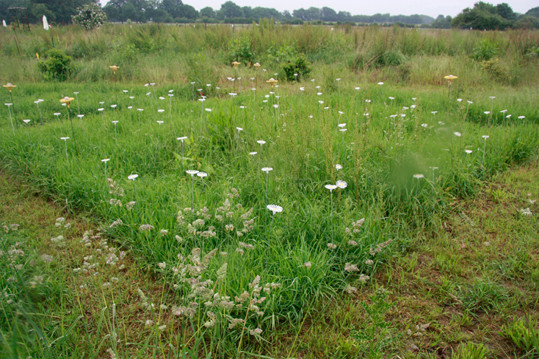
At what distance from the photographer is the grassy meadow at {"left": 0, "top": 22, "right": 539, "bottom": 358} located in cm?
190

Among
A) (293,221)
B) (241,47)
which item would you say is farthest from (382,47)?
(293,221)

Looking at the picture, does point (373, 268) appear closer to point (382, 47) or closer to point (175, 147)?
point (175, 147)

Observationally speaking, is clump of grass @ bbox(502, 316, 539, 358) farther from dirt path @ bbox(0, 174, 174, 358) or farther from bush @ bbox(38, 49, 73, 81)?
bush @ bbox(38, 49, 73, 81)

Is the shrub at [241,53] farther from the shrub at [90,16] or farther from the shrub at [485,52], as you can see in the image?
the shrub at [90,16]

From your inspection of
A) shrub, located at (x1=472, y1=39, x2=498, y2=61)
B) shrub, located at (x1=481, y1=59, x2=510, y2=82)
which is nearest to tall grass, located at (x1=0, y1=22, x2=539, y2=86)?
shrub, located at (x1=481, y1=59, x2=510, y2=82)

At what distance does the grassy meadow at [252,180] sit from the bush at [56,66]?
1.49 feet

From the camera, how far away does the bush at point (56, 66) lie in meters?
8.10

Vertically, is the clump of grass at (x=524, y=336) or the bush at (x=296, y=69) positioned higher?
the bush at (x=296, y=69)

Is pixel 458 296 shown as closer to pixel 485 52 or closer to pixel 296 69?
pixel 296 69

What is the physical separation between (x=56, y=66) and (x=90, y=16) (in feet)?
38.4

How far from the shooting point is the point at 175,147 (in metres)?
4.04

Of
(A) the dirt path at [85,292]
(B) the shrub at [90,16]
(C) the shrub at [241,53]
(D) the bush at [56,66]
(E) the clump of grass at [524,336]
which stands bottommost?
(E) the clump of grass at [524,336]

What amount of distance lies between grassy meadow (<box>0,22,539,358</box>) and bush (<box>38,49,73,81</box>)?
1.49ft

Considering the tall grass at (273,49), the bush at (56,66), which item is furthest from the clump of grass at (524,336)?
the bush at (56,66)
